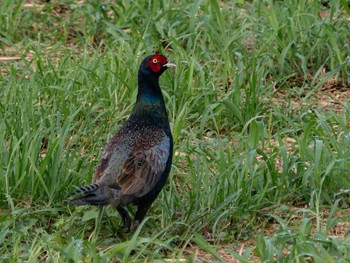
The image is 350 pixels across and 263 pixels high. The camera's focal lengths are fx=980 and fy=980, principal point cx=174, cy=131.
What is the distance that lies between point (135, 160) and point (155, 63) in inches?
27.3

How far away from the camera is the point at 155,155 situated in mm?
5512

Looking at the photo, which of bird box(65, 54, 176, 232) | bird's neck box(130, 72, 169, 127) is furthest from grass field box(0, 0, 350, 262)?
bird's neck box(130, 72, 169, 127)

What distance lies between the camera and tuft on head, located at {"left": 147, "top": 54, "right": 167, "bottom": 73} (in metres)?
5.87

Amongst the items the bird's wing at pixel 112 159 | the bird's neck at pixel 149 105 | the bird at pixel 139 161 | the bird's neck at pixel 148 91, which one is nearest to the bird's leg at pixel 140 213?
the bird at pixel 139 161

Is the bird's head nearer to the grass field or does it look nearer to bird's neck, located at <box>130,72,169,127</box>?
bird's neck, located at <box>130,72,169,127</box>

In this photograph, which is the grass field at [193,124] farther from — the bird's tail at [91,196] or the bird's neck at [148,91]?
the bird's neck at [148,91]

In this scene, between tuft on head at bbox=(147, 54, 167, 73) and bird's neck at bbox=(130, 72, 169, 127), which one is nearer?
bird's neck at bbox=(130, 72, 169, 127)

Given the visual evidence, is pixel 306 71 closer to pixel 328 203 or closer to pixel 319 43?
pixel 319 43

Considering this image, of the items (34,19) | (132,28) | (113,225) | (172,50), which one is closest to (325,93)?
(172,50)

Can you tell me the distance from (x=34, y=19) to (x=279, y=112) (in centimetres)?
277

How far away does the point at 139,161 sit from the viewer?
549 centimetres

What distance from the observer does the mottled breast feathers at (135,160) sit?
5.38m

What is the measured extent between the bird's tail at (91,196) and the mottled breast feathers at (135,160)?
0.28ft

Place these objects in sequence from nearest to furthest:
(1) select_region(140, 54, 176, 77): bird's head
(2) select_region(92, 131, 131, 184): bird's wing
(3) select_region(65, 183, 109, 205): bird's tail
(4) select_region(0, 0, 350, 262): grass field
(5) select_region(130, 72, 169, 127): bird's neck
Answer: (3) select_region(65, 183, 109, 205): bird's tail, (4) select_region(0, 0, 350, 262): grass field, (2) select_region(92, 131, 131, 184): bird's wing, (5) select_region(130, 72, 169, 127): bird's neck, (1) select_region(140, 54, 176, 77): bird's head
